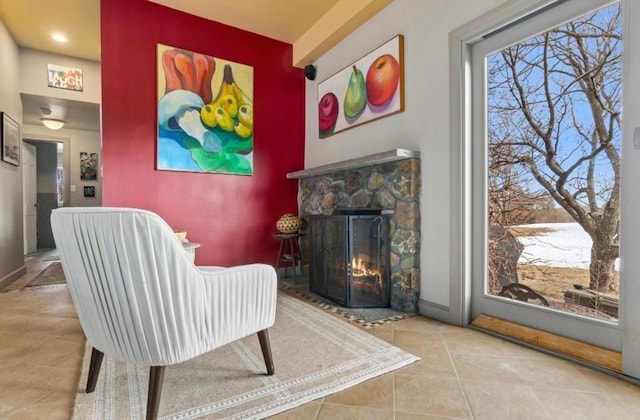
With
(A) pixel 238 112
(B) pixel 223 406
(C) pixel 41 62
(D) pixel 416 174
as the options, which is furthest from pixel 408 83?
(C) pixel 41 62

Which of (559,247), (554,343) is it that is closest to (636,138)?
(559,247)

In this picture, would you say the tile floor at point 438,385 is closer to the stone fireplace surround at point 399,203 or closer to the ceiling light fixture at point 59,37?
the stone fireplace surround at point 399,203

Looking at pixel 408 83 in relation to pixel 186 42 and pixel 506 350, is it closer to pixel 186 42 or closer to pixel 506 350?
pixel 506 350

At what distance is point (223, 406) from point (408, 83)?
2.53 meters

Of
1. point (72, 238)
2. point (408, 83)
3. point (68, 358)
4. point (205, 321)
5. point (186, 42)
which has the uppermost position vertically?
point (186, 42)

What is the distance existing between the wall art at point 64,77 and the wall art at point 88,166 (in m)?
2.25

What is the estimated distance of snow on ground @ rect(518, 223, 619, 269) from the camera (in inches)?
69.0

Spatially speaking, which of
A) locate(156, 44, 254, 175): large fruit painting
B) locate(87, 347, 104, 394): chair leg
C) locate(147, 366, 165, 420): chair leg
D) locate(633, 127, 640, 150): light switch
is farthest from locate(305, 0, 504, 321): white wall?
locate(87, 347, 104, 394): chair leg

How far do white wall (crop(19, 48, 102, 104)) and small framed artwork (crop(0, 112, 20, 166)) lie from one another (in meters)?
0.58

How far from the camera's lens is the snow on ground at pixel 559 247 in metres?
1.75

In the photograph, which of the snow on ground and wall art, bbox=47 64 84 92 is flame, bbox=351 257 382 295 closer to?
the snow on ground

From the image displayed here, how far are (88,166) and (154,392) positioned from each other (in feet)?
21.3

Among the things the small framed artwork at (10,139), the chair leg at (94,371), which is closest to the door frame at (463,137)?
the chair leg at (94,371)

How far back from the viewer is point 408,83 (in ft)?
8.58
